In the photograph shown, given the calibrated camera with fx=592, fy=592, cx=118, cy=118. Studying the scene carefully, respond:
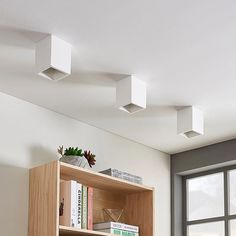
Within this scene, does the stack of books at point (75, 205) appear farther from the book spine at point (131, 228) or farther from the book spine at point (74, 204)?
the book spine at point (131, 228)

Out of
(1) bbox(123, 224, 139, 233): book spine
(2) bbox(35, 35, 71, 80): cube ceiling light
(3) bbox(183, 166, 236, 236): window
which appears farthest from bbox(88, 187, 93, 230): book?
(3) bbox(183, 166, 236, 236): window

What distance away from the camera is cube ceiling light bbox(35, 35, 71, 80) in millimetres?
2740

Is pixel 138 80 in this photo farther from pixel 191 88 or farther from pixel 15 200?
pixel 15 200

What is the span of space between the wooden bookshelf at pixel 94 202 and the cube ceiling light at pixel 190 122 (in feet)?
1.60

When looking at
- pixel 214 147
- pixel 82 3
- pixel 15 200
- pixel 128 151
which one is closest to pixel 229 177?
pixel 214 147

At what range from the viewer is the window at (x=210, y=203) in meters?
4.26

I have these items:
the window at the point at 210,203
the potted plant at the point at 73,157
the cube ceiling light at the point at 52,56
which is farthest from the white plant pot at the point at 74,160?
the window at the point at 210,203

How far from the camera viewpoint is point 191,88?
3383mm

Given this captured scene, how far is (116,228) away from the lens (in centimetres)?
360

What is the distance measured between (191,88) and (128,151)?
1022mm

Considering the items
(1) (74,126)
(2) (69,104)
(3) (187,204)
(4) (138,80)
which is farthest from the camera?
(3) (187,204)

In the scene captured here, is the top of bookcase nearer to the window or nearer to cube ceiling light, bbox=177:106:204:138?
cube ceiling light, bbox=177:106:204:138

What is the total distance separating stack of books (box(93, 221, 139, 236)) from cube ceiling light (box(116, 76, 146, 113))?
76 cm

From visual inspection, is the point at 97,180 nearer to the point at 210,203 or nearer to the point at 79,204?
the point at 79,204
